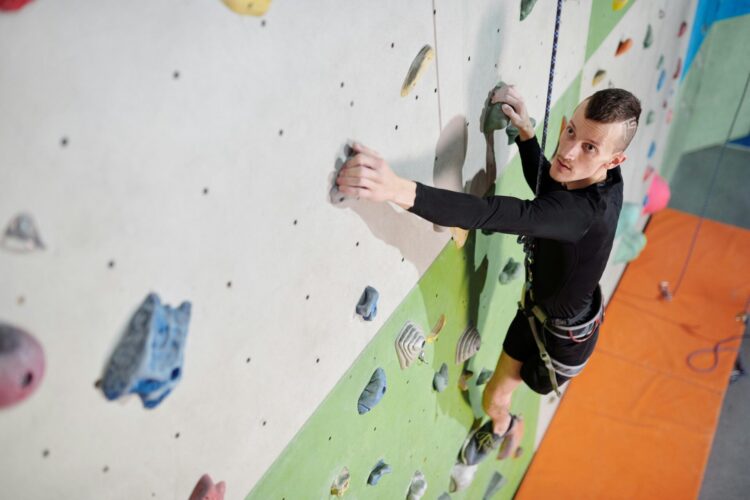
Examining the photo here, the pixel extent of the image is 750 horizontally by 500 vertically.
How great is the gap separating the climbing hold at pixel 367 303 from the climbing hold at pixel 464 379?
2.91ft

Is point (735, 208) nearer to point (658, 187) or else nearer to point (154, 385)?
point (658, 187)

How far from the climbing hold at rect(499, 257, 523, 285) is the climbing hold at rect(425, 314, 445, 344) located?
0.47m

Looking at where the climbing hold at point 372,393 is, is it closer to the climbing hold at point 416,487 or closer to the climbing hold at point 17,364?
the climbing hold at point 416,487

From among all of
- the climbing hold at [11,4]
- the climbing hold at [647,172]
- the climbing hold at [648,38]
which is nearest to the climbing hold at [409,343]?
the climbing hold at [11,4]

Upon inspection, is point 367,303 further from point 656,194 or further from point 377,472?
point 656,194

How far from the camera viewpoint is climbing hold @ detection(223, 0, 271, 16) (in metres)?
0.73

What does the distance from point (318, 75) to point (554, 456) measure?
304cm

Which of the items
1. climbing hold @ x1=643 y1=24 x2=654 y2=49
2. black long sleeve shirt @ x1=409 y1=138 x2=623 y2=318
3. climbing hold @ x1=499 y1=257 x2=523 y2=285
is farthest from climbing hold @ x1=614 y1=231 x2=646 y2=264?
black long sleeve shirt @ x1=409 y1=138 x2=623 y2=318

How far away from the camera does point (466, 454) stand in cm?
235

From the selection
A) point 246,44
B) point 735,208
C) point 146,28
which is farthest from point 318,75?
point 735,208

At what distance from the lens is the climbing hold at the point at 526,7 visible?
149 centimetres

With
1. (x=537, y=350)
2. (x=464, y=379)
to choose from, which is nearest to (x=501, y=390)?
(x=464, y=379)

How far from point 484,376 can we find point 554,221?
113 centimetres

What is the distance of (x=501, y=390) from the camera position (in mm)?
Result: 2168
